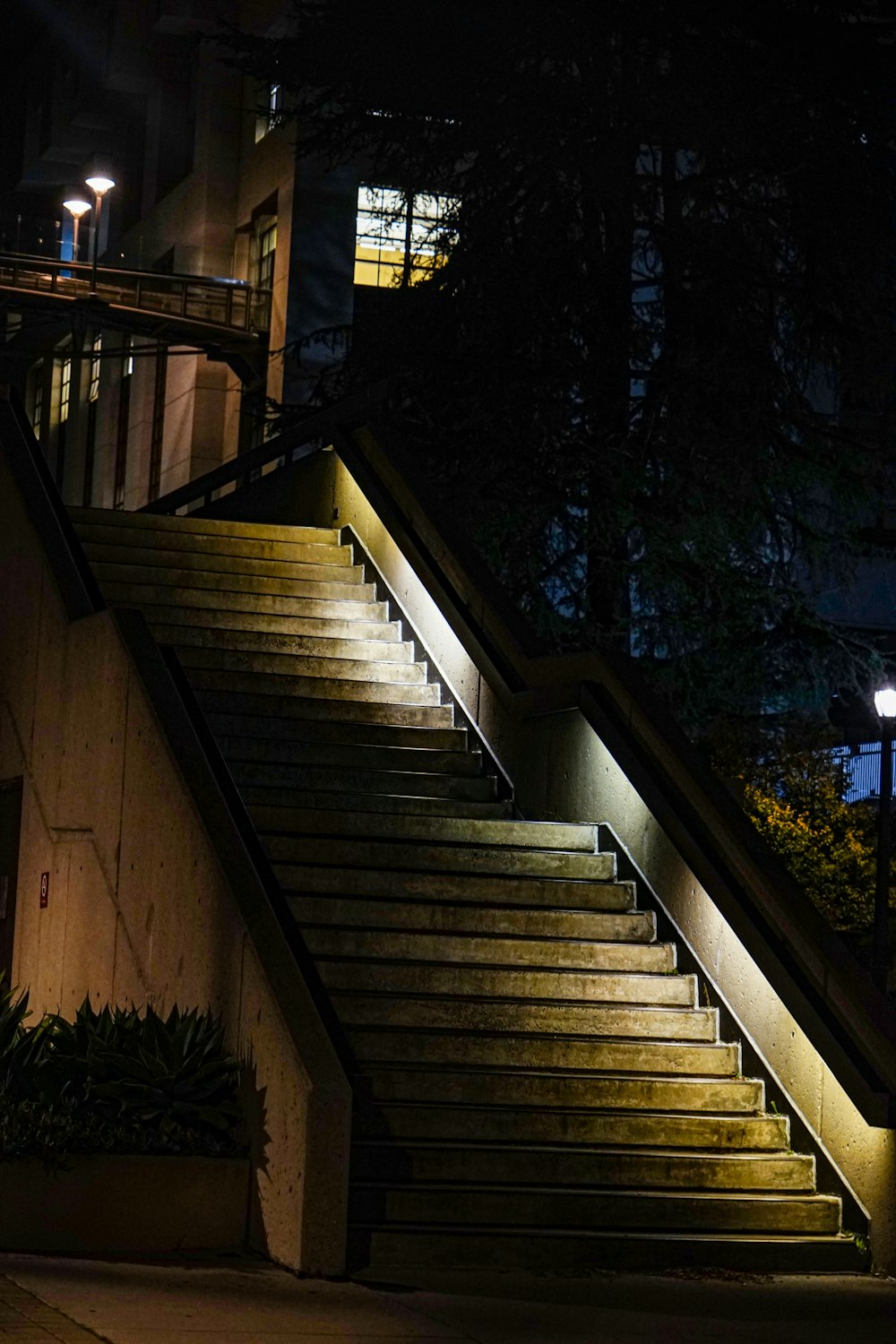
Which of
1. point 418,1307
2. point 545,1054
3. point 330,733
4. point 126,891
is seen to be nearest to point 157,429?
point 330,733

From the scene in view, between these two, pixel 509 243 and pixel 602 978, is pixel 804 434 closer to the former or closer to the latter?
pixel 509 243

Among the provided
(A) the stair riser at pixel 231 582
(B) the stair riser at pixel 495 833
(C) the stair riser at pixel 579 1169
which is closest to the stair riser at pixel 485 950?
(B) the stair riser at pixel 495 833

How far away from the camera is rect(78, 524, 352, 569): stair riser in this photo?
54.9 ft

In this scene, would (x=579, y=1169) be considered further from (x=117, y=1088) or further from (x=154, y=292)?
(x=154, y=292)

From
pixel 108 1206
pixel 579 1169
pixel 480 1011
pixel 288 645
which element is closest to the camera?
pixel 108 1206

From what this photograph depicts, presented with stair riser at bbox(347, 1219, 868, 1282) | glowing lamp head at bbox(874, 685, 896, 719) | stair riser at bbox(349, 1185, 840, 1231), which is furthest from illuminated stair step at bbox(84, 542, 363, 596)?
stair riser at bbox(347, 1219, 868, 1282)

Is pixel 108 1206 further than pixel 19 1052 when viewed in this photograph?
No

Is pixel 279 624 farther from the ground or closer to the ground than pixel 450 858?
farther from the ground

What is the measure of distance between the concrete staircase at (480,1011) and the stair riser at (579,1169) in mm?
12

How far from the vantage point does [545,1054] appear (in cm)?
1048

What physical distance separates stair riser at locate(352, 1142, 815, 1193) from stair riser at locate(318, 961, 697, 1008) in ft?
4.21

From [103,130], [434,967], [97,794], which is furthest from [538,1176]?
[103,130]

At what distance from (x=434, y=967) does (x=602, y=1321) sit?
3287 millimetres

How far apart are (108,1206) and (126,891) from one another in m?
3.42
